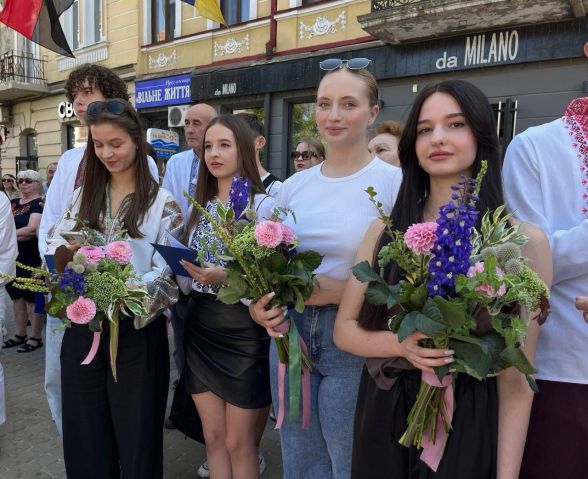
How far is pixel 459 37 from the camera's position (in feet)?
23.5

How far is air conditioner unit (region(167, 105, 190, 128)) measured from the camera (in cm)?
1090

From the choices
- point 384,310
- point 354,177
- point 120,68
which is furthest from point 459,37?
point 120,68

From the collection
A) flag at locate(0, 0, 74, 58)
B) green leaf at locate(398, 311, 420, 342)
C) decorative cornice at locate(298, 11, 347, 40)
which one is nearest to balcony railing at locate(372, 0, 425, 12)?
decorative cornice at locate(298, 11, 347, 40)

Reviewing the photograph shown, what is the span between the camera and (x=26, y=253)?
5.52 meters

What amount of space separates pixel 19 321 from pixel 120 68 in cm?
839

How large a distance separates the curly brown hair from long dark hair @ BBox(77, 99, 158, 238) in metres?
0.50

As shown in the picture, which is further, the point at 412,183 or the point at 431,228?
the point at 412,183

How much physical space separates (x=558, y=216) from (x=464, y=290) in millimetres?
657

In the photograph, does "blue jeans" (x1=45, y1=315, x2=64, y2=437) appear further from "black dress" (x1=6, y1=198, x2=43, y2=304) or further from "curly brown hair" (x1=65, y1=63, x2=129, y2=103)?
"black dress" (x1=6, y1=198, x2=43, y2=304)

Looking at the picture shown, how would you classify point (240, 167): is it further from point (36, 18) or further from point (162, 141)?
point (162, 141)

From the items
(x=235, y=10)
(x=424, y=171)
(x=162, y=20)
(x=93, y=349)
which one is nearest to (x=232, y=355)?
(x=93, y=349)

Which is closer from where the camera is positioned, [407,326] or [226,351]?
[407,326]

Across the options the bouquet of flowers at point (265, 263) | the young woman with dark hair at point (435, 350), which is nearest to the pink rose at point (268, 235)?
the bouquet of flowers at point (265, 263)

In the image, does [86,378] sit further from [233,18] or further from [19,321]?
[233,18]
